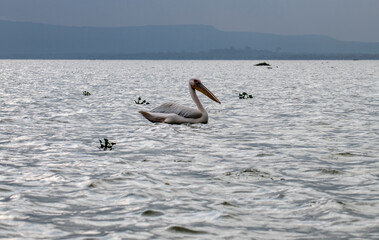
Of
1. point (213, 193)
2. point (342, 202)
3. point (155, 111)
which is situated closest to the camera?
point (342, 202)

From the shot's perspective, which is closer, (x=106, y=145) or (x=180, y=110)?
(x=106, y=145)

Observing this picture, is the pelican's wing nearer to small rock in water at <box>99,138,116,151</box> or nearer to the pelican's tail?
the pelican's tail

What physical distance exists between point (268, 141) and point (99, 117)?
7.88 metres

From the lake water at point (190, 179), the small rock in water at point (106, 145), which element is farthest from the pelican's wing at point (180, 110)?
the small rock in water at point (106, 145)

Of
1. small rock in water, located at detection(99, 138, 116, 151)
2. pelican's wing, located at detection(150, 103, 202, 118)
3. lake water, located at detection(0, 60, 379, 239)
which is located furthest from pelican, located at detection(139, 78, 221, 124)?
small rock in water, located at detection(99, 138, 116, 151)

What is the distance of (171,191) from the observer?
367 inches

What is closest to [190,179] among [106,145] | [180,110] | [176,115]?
[106,145]

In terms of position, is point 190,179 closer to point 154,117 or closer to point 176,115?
point 176,115

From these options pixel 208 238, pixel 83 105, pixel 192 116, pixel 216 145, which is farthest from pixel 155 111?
pixel 208 238

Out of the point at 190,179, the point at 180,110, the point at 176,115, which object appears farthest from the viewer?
the point at 180,110

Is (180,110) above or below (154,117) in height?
above

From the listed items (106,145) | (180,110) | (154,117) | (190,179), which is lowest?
(190,179)

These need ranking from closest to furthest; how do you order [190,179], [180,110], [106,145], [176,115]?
[190,179], [106,145], [176,115], [180,110]

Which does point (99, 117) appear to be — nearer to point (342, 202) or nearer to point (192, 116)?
point (192, 116)
